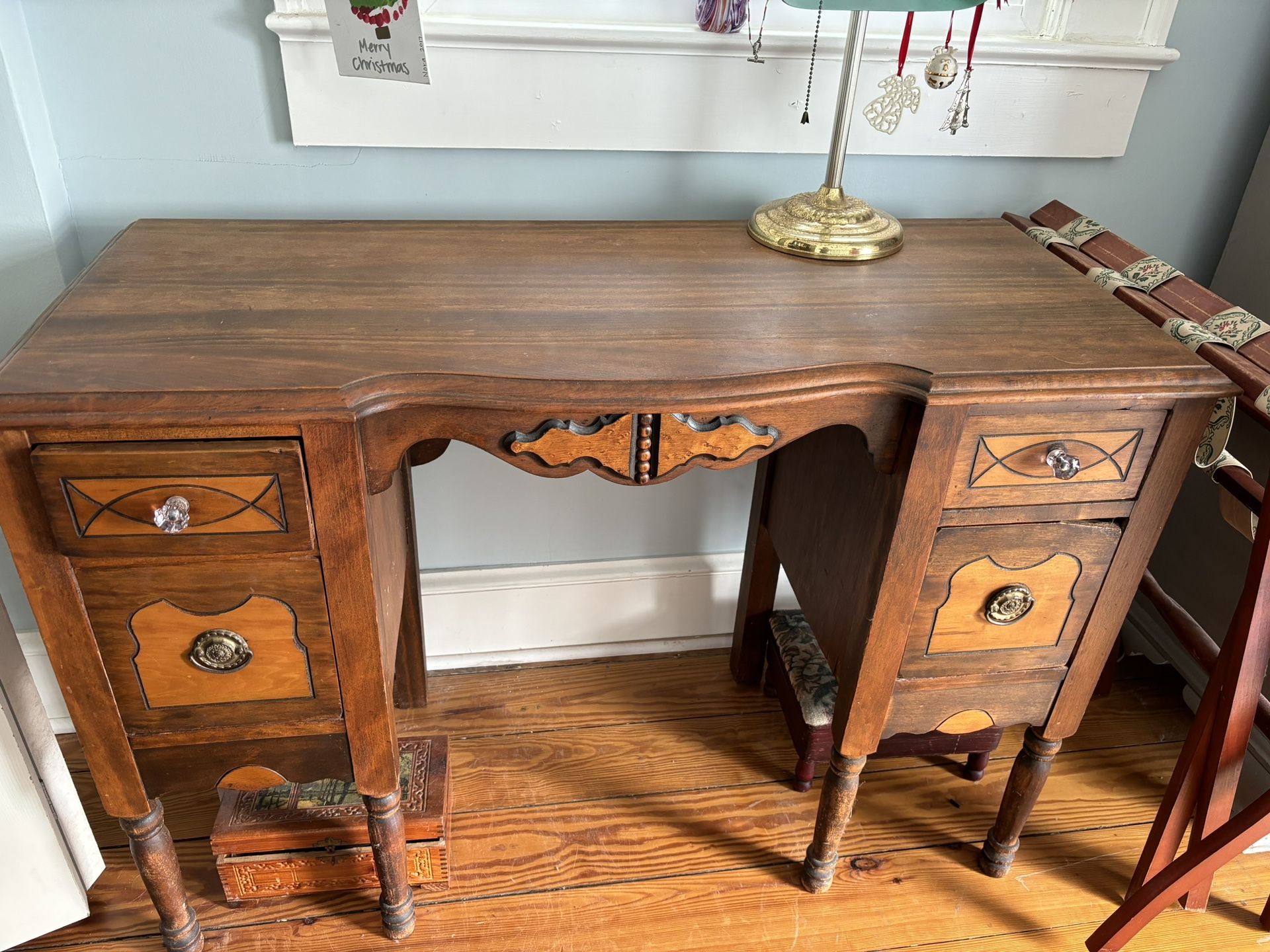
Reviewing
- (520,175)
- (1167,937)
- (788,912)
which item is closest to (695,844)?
(788,912)

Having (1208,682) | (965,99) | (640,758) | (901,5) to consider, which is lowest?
(640,758)

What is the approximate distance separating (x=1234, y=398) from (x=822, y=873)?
89 centimetres

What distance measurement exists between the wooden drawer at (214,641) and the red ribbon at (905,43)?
3.50 ft

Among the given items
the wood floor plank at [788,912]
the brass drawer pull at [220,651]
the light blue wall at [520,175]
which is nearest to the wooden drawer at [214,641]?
the brass drawer pull at [220,651]

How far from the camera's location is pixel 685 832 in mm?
1514

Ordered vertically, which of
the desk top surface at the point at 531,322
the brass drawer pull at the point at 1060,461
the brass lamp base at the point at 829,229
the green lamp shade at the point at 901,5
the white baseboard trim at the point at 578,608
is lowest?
the white baseboard trim at the point at 578,608

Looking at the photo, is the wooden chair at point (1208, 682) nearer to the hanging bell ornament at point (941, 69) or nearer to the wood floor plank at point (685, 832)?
the wood floor plank at point (685, 832)

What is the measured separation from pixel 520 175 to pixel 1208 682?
1257 millimetres

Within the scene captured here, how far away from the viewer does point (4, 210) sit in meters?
1.20

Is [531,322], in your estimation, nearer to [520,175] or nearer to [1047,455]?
[520,175]

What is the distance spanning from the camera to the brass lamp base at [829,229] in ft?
4.07

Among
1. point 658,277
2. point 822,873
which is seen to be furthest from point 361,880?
point 658,277

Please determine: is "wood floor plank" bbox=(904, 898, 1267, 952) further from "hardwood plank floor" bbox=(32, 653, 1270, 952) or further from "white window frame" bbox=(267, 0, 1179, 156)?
"white window frame" bbox=(267, 0, 1179, 156)

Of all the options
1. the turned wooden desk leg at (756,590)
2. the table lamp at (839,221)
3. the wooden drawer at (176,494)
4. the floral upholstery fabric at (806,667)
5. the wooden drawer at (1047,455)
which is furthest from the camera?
the turned wooden desk leg at (756,590)
